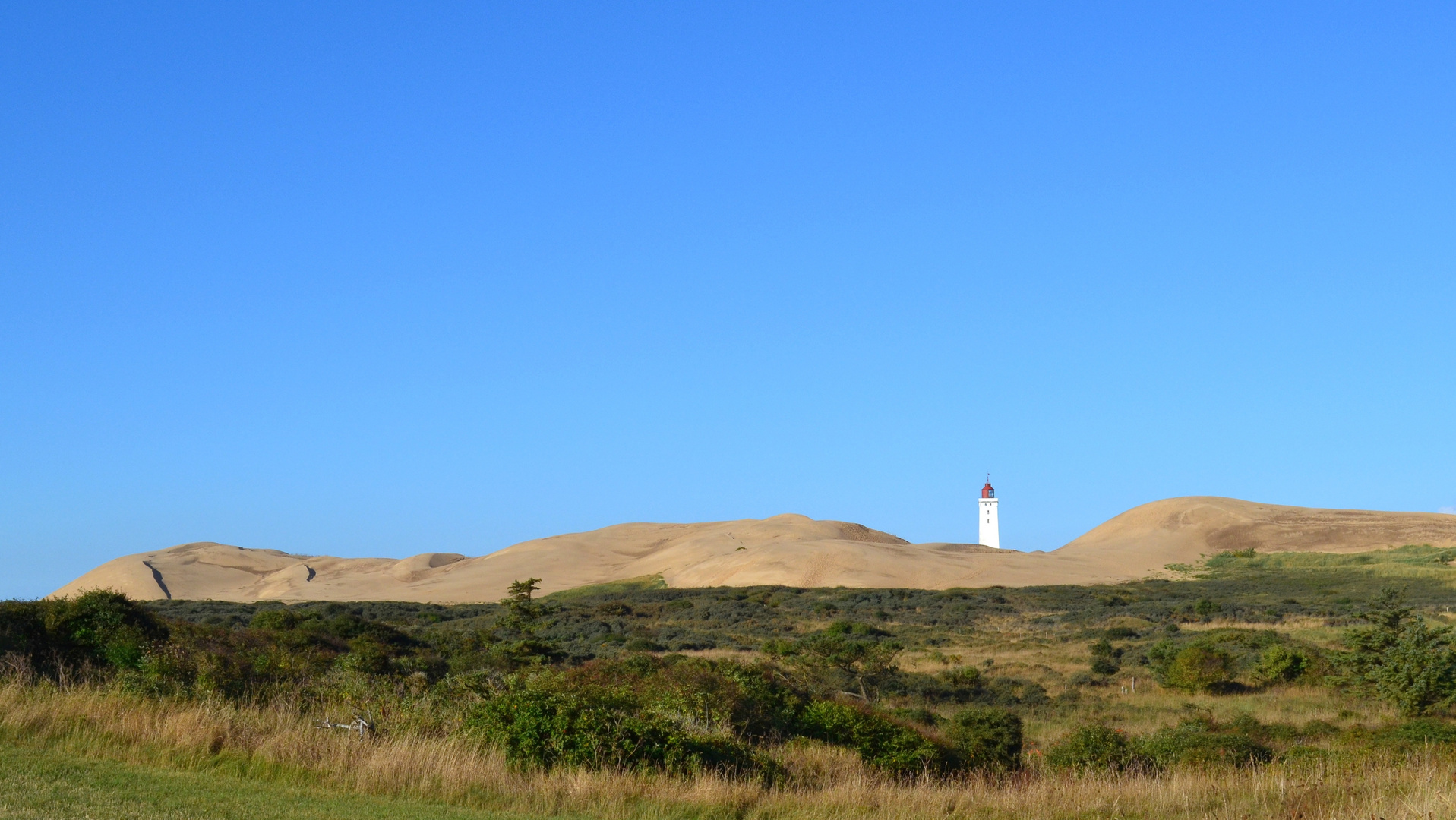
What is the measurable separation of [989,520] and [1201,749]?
91543 millimetres

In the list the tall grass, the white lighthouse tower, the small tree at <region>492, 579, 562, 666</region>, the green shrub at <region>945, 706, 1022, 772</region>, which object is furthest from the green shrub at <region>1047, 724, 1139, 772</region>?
the white lighthouse tower

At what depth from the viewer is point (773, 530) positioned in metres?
102

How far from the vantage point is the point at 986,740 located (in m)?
16.5

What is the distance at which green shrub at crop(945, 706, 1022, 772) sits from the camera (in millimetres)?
15188

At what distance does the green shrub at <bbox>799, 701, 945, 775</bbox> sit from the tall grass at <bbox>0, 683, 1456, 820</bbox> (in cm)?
251

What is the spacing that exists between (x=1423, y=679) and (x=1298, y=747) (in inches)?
400

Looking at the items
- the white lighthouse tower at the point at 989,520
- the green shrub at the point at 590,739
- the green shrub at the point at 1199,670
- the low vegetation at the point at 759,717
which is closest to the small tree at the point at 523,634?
the low vegetation at the point at 759,717

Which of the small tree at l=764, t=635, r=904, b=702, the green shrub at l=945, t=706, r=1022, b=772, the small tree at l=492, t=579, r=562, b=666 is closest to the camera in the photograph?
the green shrub at l=945, t=706, r=1022, b=772

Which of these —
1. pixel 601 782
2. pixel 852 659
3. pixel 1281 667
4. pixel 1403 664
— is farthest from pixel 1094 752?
pixel 1281 667

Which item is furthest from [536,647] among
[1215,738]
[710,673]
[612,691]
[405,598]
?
[405,598]

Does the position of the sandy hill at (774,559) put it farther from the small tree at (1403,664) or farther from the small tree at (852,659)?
the small tree at (1403,664)

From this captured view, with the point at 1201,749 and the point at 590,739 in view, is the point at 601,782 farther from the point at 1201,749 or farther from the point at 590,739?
the point at 1201,749

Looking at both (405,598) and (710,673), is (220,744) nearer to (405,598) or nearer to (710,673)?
(710,673)

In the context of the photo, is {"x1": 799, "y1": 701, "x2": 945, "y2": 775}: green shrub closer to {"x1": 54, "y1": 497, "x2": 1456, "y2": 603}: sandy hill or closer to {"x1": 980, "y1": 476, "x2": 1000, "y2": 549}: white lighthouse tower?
{"x1": 54, "y1": 497, "x2": 1456, "y2": 603}: sandy hill
